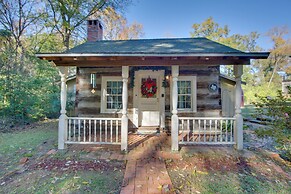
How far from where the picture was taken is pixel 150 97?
6531mm

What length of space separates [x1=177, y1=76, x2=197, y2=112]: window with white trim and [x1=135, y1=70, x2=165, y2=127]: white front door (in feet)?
2.17

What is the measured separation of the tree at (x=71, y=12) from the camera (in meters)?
11.9

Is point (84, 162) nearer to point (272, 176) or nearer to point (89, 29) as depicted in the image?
point (272, 176)

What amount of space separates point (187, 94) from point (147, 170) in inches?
147

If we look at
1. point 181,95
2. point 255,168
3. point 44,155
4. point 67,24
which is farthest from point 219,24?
point 44,155

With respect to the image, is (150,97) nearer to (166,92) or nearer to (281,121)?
(166,92)

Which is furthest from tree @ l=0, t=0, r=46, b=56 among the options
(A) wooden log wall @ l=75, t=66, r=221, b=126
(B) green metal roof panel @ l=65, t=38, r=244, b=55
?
(B) green metal roof panel @ l=65, t=38, r=244, b=55

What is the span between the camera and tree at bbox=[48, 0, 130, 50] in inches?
470

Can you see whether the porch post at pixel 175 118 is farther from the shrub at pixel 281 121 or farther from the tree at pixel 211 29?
the tree at pixel 211 29

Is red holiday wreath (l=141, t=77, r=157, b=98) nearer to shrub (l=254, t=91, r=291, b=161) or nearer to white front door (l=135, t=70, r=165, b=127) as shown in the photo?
white front door (l=135, t=70, r=165, b=127)

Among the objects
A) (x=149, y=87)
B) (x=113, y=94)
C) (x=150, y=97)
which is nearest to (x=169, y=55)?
(x=149, y=87)

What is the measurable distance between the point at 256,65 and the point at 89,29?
33906 mm

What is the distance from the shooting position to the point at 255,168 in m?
3.64

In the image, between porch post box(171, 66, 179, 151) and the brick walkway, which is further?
porch post box(171, 66, 179, 151)
